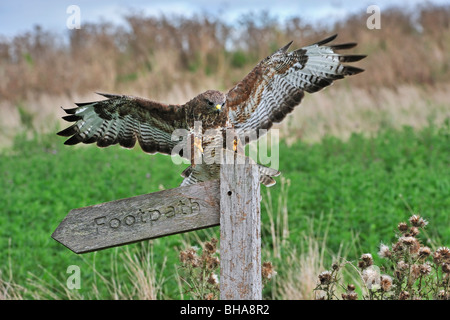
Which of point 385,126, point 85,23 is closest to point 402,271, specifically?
point 385,126

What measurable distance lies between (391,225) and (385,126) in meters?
4.70

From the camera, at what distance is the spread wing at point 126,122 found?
4.19 m

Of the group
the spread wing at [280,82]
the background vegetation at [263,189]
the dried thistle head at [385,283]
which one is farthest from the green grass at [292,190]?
the dried thistle head at [385,283]

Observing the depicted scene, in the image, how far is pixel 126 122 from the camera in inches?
173

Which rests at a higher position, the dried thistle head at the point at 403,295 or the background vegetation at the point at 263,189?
the background vegetation at the point at 263,189

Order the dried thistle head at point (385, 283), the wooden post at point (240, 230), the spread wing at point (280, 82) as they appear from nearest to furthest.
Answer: the wooden post at point (240, 230), the dried thistle head at point (385, 283), the spread wing at point (280, 82)

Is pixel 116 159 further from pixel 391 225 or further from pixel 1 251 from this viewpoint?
pixel 391 225

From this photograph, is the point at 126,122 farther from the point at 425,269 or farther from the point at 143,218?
the point at 425,269

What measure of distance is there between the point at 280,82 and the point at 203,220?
188cm

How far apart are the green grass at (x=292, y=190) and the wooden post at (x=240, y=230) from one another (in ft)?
8.23

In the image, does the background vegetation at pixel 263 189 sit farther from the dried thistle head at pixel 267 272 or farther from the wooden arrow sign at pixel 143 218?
the wooden arrow sign at pixel 143 218

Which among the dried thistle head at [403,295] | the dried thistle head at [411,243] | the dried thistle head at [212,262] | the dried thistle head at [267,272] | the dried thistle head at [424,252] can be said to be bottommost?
the dried thistle head at [403,295]

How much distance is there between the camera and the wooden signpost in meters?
2.82

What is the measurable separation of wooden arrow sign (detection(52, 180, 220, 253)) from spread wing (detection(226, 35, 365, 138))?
1637mm
